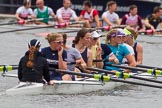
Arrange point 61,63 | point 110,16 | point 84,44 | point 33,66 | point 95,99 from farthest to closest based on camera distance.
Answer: point 110,16
point 84,44
point 61,63
point 95,99
point 33,66

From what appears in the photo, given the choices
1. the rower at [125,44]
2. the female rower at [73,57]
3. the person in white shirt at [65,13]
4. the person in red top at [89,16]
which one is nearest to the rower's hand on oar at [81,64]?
the female rower at [73,57]

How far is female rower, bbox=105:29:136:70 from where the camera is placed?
39.1 feet

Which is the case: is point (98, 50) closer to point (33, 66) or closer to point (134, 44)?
point (134, 44)

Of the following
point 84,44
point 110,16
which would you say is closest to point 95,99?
point 84,44

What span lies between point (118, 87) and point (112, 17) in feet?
35.8

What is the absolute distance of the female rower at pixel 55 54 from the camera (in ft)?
35.0

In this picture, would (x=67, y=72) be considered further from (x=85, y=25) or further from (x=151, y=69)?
(x=85, y=25)

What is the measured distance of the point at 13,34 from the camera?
69.1 ft

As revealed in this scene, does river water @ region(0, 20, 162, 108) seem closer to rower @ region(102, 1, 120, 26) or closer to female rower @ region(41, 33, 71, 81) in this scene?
female rower @ region(41, 33, 71, 81)

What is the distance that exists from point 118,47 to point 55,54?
1579mm

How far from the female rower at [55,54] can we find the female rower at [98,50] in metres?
0.87

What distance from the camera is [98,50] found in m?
11.8

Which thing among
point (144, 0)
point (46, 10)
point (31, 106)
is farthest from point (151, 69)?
point (144, 0)

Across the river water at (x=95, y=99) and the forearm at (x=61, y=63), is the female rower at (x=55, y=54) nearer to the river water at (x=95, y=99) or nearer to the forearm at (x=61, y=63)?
the forearm at (x=61, y=63)
